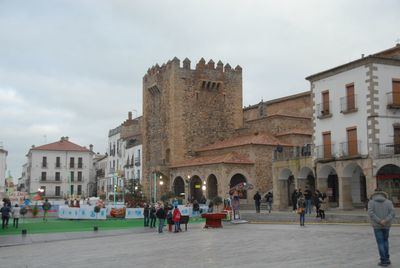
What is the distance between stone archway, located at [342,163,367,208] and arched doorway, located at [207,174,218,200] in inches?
640

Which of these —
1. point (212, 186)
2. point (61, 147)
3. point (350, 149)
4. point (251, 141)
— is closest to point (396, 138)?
point (350, 149)

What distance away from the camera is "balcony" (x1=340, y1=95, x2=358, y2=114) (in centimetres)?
2950

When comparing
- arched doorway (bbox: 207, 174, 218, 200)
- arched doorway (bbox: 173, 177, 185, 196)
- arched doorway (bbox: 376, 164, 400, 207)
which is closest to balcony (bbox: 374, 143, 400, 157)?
arched doorway (bbox: 376, 164, 400, 207)

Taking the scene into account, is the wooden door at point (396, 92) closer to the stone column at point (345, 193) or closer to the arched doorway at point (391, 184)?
the arched doorway at point (391, 184)

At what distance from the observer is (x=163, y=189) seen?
5253 centimetres

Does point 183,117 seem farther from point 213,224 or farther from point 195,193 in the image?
point 213,224

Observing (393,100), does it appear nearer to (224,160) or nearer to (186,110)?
(224,160)

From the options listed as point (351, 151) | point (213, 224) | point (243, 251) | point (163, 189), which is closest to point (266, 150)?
point (163, 189)

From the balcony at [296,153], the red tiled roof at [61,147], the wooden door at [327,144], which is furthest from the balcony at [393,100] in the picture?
the red tiled roof at [61,147]

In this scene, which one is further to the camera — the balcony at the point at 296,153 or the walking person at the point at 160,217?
the balcony at the point at 296,153

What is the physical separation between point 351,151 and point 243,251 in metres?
18.3

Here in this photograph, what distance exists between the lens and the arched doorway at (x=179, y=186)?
5203cm

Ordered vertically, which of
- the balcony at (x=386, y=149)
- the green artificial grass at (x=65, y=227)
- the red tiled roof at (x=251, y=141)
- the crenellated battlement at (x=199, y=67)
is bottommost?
the green artificial grass at (x=65, y=227)

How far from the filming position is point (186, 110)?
53438 millimetres
